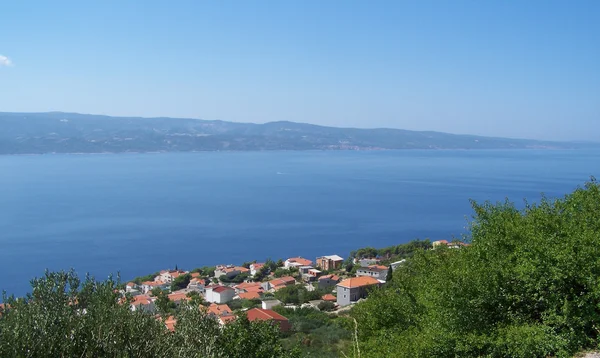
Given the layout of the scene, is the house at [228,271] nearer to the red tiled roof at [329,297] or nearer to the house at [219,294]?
the house at [219,294]

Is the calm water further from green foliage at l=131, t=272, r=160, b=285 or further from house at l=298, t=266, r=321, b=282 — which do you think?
house at l=298, t=266, r=321, b=282

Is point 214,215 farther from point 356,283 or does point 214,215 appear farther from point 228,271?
point 356,283

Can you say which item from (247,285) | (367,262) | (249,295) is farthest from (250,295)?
(367,262)

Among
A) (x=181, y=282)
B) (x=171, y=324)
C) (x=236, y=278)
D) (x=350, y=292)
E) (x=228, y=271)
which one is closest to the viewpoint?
(x=171, y=324)

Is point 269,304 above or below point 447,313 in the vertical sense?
below

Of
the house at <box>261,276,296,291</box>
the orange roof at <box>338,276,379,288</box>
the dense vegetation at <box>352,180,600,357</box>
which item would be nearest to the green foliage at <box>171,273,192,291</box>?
the house at <box>261,276,296,291</box>

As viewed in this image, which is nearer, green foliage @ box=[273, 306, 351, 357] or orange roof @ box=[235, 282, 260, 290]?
green foliage @ box=[273, 306, 351, 357]

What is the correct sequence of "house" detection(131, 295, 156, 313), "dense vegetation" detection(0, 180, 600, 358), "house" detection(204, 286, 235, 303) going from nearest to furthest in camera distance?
"dense vegetation" detection(0, 180, 600, 358) < "house" detection(131, 295, 156, 313) < "house" detection(204, 286, 235, 303)

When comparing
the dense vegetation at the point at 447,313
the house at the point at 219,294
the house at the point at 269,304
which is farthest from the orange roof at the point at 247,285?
the dense vegetation at the point at 447,313
